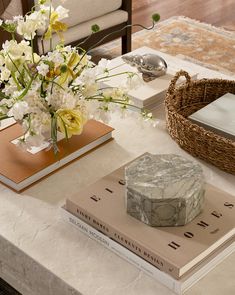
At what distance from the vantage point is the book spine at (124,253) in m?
1.22

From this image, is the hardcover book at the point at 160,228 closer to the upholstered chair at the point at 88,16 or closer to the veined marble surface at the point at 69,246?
the veined marble surface at the point at 69,246

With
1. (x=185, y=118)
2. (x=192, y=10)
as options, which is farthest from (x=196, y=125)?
(x=192, y=10)

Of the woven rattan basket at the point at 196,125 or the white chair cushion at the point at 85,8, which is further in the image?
the white chair cushion at the point at 85,8

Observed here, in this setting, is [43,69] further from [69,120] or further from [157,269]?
[157,269]

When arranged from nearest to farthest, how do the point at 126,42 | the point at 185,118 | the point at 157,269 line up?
1. the point at 157,269
2. the point at 185,118
3. the point at 126,42

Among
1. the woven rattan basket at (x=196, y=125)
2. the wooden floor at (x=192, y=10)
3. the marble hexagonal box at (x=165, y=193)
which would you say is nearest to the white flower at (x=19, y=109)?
the marble hexagonal box at (x=165, y=193)

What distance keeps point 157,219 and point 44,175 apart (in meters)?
0.37

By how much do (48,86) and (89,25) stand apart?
159 centimetres

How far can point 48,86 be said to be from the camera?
4.76 ft

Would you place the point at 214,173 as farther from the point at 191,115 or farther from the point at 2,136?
the point at 2,136

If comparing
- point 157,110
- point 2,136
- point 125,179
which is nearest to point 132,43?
point 157,110

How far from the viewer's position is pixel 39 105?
4.73 feet

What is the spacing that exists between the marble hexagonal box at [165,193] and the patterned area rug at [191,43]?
72.8 inches

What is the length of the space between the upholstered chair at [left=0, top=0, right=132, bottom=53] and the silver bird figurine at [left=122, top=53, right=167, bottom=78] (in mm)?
772
